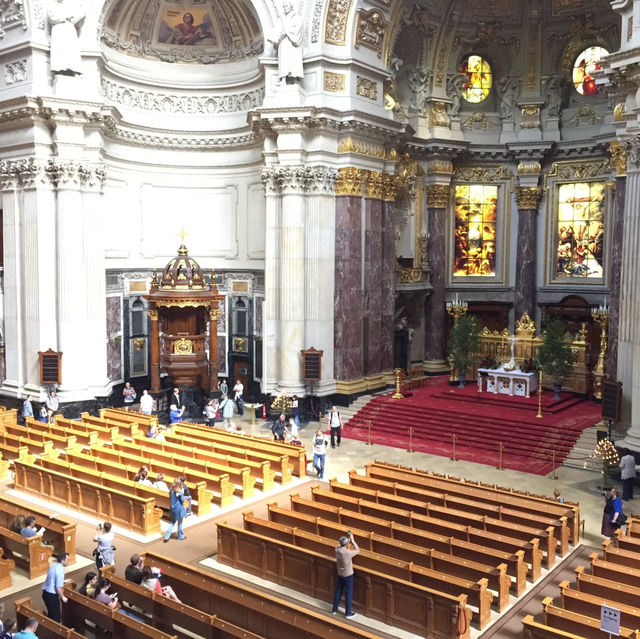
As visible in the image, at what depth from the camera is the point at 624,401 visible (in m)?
20.6

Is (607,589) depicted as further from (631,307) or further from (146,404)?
(146,404)

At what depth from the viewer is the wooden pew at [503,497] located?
1569cm

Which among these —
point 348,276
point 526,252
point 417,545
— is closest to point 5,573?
point 417,545

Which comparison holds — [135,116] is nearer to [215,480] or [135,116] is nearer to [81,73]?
[81,73]

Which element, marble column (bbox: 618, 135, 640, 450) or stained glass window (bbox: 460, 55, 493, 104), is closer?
marble column (bbox: 618, 135, 640, 450)

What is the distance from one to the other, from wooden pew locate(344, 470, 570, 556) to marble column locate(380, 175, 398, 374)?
43.3ft

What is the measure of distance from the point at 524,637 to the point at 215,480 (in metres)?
9.50

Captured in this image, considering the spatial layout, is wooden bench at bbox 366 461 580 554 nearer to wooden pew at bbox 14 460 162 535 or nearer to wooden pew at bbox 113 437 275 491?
wooden pew at bbox 113 437 275 491

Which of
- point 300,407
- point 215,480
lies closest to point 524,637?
point 215,480


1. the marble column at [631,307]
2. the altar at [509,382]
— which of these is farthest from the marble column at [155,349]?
the marble column at [631,307]

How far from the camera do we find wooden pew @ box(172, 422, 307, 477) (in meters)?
20.6

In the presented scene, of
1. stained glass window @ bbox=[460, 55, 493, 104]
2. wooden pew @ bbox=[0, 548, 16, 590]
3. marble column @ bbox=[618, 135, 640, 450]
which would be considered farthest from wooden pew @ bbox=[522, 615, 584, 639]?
stained glass window @ bbox=[460, 55, 493, 104]

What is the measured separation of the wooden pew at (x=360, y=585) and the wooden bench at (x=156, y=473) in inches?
117

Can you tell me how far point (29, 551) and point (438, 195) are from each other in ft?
84.8
